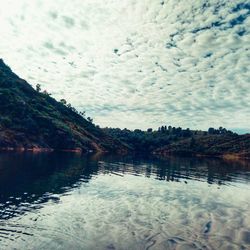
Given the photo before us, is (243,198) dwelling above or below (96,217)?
above

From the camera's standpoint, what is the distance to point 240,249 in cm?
2803

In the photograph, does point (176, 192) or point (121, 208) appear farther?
point (176, 192)

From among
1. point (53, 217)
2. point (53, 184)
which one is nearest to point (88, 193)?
point (53, 184)

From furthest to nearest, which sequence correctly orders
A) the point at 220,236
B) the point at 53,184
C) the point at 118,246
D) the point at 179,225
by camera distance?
the point at 53,184 → the point at 179,225 → the point at 220,236 → the point at 118,246

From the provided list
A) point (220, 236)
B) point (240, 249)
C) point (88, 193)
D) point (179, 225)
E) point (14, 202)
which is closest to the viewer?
point (240, 249)

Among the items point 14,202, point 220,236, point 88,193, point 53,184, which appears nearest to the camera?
point 220,236

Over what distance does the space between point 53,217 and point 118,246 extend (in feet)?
35.9

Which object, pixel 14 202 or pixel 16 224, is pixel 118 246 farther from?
pixel 14 202

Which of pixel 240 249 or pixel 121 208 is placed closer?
pixel 240 249

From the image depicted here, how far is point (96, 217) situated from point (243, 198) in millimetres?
36654

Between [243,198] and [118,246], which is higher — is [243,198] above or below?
above

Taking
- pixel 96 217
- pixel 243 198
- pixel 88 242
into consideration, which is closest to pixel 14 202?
pixel 96 217

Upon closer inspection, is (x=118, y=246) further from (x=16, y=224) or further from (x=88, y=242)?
(x=16, y=224)

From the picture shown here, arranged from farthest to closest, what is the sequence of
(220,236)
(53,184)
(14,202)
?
(53,184) < (14,202) < (220,236)
